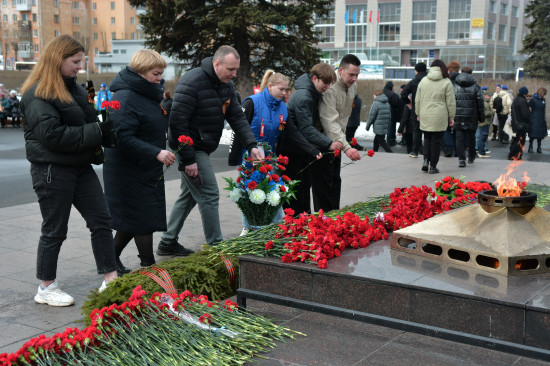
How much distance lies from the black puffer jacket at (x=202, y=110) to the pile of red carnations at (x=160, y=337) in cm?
212

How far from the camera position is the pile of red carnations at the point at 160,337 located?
10.3ft

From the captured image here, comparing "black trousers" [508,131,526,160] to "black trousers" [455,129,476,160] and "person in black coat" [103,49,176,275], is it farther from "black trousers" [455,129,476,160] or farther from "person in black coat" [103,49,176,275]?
"person in black coat" [103,49,176,275]

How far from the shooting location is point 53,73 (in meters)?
4.55

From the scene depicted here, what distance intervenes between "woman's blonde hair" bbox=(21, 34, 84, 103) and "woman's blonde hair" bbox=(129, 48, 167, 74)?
2.40 ft

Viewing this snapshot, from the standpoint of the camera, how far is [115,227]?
5.36 metres

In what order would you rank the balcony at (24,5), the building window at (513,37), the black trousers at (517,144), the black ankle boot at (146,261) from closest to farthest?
the black ankle boot at (146,261) < the black trousers at (517,144) < the building window at (513,37) < the balcony at (24,5)

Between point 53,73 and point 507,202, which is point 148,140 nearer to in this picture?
point 53,73

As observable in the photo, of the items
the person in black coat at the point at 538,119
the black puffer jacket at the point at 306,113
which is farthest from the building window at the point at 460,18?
the black puffer jacket at the point at 306,113

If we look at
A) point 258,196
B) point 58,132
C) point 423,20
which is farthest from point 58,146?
point 423,20

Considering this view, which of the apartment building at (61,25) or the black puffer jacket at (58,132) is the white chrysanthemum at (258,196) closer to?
the black puffer jacket at (58,132)

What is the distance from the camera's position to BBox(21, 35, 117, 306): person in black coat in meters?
4.50

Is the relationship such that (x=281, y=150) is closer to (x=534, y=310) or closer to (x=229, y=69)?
(x=229, y=69)

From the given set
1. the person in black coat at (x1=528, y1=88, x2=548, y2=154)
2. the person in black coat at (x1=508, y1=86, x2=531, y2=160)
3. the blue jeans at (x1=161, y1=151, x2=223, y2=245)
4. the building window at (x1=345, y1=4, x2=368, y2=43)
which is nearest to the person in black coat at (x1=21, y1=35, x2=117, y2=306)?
the blue jeans at (x1=161, y1=151, x2=223, y2=245)

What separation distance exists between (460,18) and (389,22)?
7932 millimetres
